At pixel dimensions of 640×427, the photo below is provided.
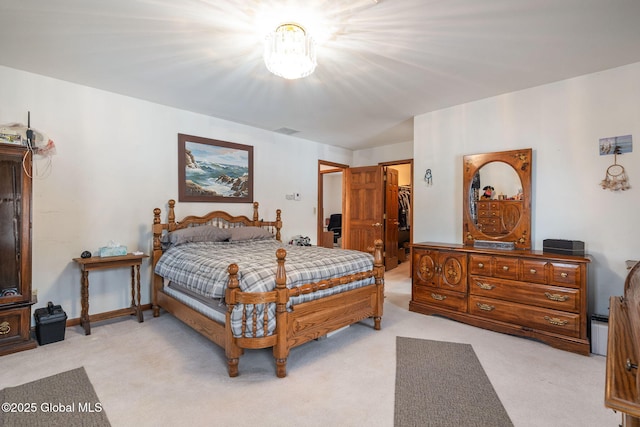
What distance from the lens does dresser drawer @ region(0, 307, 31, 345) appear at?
8.82 ft

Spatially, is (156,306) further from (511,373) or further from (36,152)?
(511,373)

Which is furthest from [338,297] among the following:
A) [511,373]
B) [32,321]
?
[32,321]

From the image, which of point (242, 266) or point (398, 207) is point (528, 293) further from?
point (398, 207)

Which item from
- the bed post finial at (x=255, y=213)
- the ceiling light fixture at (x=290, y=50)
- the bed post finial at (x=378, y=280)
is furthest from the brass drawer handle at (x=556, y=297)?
the bed post finial at (x=255, y=213)

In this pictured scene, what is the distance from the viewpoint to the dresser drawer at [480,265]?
3.31 metres

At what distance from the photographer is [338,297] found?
285 centimetres

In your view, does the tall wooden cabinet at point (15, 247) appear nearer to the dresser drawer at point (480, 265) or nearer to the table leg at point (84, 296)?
the table leg at point (84, 296)

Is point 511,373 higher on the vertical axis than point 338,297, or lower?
lower

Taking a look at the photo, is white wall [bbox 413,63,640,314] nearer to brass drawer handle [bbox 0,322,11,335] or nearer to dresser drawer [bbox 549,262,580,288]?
dresser drawer [bbox 549,262,580,288]

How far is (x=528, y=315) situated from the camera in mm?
3031

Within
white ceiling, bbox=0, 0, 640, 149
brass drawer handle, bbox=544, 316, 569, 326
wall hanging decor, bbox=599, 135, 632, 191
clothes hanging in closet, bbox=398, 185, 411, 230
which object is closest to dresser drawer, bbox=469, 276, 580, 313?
brass drawer handle, bbox=544, 316, 569, 326

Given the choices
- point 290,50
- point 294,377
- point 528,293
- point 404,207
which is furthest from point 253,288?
point 404,207

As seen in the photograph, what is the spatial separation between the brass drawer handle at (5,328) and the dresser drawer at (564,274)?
503 cm

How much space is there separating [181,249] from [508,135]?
4.14m
